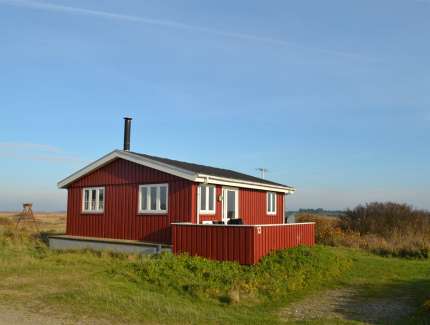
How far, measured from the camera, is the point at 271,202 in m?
22.2

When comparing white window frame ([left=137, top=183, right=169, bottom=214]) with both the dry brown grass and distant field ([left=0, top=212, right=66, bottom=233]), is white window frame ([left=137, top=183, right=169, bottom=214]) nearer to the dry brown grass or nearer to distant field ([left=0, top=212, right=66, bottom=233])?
the dry brown grass

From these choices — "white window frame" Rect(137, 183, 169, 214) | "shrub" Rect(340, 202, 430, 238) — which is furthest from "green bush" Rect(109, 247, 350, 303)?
"shrub" Rect(340, 202, 430, 238)

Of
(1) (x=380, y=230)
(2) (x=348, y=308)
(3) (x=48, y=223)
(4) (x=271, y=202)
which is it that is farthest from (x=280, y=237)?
(3) (x=48, y=223)

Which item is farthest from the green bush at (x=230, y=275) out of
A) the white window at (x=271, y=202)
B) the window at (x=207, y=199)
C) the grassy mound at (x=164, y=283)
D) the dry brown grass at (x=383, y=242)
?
the dry brown grass at (x=383, y=242)

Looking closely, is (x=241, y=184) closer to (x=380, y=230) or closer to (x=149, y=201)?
(x=149, y=201)

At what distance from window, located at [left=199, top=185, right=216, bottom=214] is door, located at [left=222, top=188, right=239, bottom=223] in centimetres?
64

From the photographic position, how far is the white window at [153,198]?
17378 millimetres

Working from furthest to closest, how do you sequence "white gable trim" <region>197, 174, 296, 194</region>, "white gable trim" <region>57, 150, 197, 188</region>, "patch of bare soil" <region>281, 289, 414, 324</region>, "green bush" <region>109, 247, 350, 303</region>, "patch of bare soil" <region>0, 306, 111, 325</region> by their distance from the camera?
"white gable trim" <region>197, 174, 296, 194</region>, "white gable trim" <region>57, 150, 197, 188</region>, "green bush" <region>109, 247, 350, 303</region>, "patch of bare soil" <region>281, 289, 414, 324</region>, "patch of bare soil" <region>0, 306, 111, 325</region>

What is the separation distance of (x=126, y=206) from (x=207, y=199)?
3.47 meters

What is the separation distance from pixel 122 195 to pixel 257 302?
9.22 meters

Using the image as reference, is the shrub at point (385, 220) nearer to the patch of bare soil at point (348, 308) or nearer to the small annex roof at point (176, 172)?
the small annex roof at point (176, 172)

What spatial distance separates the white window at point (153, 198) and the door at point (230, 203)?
7.77 ft

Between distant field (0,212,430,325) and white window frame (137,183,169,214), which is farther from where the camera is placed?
white window frame (137,183,169,214)

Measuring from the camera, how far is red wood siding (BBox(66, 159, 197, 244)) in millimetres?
16766
